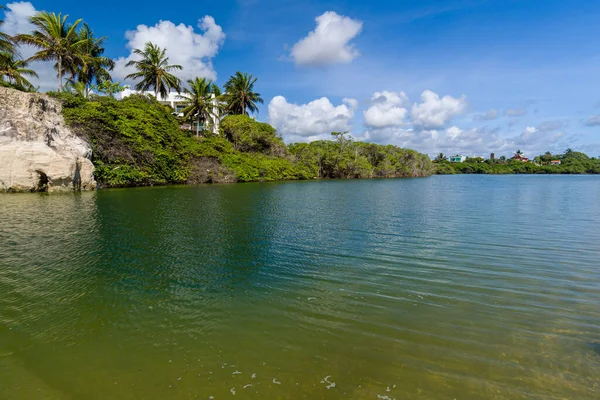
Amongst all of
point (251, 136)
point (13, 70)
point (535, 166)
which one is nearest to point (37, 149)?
point (13, 70)

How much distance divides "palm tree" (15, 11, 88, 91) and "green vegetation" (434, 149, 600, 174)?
13238cm

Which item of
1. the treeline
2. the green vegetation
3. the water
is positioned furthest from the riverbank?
the green vegetation

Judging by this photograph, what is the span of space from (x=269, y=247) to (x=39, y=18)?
149 ft

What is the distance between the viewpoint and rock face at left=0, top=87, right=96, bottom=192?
29.1m

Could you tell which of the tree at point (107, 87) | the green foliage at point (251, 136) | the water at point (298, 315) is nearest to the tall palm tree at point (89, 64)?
the tree at point (107, 87)

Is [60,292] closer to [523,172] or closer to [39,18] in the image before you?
[39,18]

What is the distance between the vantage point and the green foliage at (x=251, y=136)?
61281 mm

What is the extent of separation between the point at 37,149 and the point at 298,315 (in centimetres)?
3540

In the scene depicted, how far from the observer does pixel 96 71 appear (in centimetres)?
4775

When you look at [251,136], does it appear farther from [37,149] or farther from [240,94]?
[37,149]

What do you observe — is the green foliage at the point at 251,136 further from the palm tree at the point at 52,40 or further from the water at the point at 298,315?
the water at the point at 298,315

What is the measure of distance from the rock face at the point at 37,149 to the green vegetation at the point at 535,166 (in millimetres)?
133692

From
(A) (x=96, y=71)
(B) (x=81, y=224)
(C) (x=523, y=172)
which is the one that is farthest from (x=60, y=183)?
(C) (x=523, y=172)

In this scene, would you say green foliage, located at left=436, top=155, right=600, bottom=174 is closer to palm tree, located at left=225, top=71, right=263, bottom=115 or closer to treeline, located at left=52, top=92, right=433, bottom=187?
treeline, located at left=52, top=92, right=433, bottom=187
